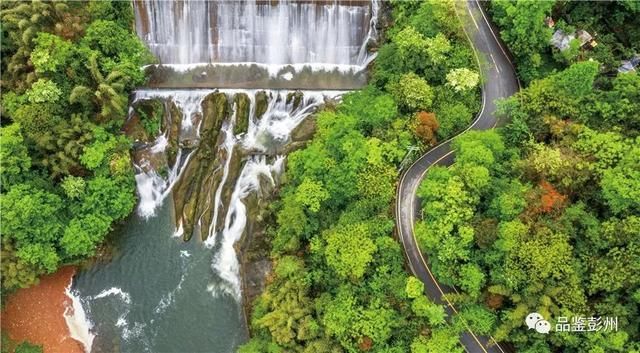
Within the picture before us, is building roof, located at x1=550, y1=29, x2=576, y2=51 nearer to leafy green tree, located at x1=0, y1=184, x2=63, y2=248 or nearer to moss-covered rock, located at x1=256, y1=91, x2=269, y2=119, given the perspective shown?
moss-covered rock, located at x1=256, y1=91, x2=269, y2=119

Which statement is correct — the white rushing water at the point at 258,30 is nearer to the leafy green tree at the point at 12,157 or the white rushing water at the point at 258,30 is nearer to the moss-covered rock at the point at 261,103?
the moss-covered rock at the point at 261,103

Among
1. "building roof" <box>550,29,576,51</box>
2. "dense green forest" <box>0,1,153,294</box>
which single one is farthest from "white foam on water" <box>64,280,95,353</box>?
"building roof" <box>550,29,576,51</box>

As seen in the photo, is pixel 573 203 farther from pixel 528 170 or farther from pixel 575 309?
pixel 575 309

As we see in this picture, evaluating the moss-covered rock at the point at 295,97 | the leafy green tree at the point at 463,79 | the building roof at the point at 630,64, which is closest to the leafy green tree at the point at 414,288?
the leafy green tree at the point at 463,79

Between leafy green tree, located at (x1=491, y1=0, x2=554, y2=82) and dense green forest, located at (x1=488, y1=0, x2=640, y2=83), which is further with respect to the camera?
dense green forest, located at (x1=488, y1=0, x2=640, y2=83)

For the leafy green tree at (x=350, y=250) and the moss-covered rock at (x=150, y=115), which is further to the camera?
the moss-covered rock at (x=150, y=115)

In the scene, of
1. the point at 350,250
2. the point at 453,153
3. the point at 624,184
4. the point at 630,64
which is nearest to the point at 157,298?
the point at 350,250

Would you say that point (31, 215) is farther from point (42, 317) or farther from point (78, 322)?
point (78, 322)
